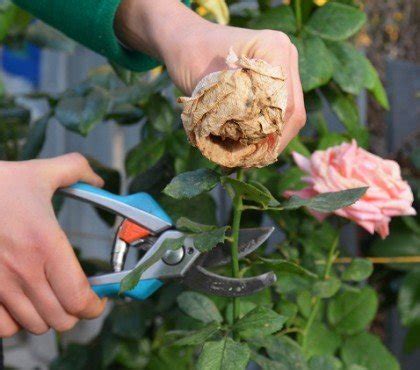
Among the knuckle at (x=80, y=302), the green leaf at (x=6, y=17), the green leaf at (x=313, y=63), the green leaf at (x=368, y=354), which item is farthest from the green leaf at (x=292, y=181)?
the green leaf at (x=6, y=17)

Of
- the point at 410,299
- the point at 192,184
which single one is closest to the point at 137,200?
the point at 192,184

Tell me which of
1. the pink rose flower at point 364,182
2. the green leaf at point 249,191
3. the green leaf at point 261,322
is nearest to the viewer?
the green leaf at point 249,191

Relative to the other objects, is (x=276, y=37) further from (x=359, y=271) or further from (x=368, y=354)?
(x=368, y=354)

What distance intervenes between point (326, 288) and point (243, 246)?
318 mm

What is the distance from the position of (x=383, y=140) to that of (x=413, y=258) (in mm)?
592

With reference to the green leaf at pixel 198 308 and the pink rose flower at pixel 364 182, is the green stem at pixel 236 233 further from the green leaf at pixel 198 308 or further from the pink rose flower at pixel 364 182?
the pink rose flower at pixel 364 182

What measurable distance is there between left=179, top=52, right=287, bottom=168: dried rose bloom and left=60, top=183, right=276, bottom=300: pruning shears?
324 millimetres

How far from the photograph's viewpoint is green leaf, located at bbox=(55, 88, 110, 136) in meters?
1.61

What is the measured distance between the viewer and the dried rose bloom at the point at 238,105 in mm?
836

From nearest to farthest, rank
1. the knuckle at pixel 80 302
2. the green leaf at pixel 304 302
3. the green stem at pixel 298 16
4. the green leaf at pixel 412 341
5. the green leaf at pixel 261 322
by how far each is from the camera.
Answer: the green leaf at pixel 261 322 → the knuckle at pixel 80 302 → the green leaf at pixel 304 302 → the green stem at pixel 298 16 → the green leaf at pixel 412 341

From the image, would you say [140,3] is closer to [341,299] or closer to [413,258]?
[341,299]

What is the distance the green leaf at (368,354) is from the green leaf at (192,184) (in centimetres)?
65

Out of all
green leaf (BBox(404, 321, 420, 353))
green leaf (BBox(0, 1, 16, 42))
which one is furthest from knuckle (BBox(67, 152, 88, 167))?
green leaf (BBox(404, 321, 420, 353))

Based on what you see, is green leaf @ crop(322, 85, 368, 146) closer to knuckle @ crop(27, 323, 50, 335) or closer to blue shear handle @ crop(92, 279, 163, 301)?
blue shear handle @ crop(92, 279, 163, 301)
